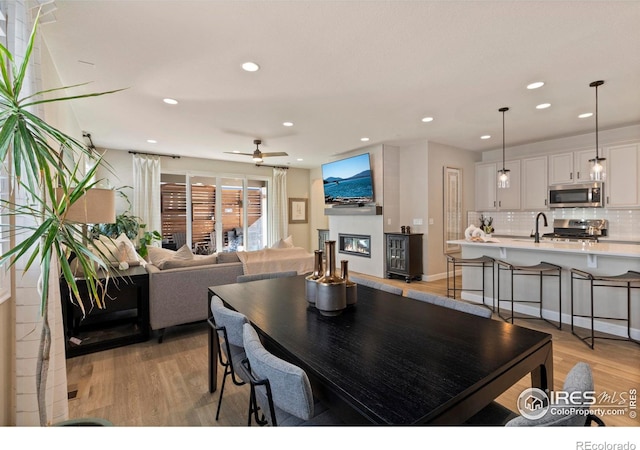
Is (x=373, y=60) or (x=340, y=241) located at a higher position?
(x=373, y=60)

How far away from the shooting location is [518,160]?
18.6 feet

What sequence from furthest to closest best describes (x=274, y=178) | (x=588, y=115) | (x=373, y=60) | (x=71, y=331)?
(x=274, y=178)
(x=588, y=115)
(x=71, y=331)
(x=373, y=60)

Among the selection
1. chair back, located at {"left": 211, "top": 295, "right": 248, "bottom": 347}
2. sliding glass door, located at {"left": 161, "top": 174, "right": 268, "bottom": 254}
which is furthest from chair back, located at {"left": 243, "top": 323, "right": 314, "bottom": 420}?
sliding glass door, located at {"left": 161, "top": 174, "right": 268, "bottom": 254}

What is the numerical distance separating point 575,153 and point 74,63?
22.6ft

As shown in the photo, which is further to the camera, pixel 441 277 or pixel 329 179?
pixel 329 179

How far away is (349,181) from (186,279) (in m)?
4.07

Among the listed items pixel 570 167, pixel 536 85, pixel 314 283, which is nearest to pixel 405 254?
pixel 570 167

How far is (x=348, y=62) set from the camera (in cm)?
265

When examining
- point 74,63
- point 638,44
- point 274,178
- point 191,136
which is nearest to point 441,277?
point 638,44

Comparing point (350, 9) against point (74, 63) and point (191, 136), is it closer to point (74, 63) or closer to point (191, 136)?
point (74, 63)

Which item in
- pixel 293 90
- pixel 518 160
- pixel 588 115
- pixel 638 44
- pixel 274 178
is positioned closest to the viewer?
pixel 638 44

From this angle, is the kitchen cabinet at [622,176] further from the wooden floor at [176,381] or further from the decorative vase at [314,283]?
the decorative vase at [314,283]

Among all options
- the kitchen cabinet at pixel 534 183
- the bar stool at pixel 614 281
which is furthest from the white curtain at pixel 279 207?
the bar stool at pixel 614 281

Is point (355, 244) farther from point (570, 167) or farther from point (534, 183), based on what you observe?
point (570, 167)
